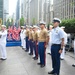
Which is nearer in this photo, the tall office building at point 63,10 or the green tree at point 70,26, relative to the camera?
the green tree at point 70,26

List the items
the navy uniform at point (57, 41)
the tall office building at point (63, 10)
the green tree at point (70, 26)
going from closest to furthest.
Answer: the navy uniform at point (57, 41) < the green tree at point (70, 26) < the tall office building at point (63, 10)

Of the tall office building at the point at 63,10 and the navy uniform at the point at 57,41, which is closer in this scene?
the navy uniform at the point at 57,41

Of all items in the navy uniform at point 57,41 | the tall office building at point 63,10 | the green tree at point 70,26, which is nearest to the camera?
the navy uniform at point 57,41

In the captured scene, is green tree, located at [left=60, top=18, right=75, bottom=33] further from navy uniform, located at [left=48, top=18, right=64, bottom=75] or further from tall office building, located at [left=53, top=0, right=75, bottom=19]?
tall office building, located at [left=53, top=0, right=75, bottom=19]

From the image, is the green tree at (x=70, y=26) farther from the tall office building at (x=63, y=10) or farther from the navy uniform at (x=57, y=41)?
the tall office building at (x=63, y=10)

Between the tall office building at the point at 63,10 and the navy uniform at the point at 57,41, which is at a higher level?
the tall office building at the point at 63,10

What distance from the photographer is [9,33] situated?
2502 cm

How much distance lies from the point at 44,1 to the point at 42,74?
125909 millimetres

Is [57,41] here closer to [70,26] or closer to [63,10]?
[70,26]

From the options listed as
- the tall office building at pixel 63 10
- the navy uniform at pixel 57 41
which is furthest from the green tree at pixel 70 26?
the tall office building at pixel 63 10

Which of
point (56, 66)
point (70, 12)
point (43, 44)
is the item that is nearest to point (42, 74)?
point (56, 66)

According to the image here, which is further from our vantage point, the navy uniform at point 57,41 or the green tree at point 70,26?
the green tree at point 70,26

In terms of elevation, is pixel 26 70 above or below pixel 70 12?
below

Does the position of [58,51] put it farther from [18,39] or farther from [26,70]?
[18,39]
